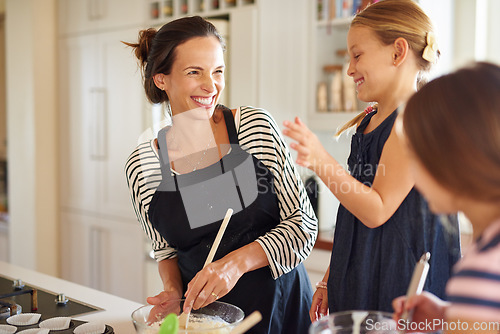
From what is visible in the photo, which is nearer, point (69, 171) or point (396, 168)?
point (396, 168)

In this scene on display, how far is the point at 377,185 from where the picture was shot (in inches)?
44.1

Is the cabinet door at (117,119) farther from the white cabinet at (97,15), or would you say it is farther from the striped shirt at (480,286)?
the striped shirt at (480,286)

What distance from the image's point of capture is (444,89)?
0.68 meters

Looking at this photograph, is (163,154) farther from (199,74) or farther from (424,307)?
(424,307)

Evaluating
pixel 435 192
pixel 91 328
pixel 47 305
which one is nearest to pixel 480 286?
pixel 435 192

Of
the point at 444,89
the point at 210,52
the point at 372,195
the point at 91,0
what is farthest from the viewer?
the point at 91,0

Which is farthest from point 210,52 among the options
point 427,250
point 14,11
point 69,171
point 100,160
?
point 14,11

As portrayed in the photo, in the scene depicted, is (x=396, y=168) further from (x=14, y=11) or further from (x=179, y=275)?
(x=14, y=11)

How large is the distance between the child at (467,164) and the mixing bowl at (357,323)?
162 mm

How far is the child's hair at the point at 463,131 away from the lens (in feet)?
2.10

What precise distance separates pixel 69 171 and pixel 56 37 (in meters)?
0.94

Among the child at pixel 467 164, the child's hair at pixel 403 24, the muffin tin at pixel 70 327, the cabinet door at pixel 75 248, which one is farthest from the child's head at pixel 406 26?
the cabinet door at pixel 75 248

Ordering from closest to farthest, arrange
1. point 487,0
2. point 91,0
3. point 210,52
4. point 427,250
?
point 427,250
point 210,52
point 487,0
point 91,0

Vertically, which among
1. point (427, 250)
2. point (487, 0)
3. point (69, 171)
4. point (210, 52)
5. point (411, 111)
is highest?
point (487, 0)
